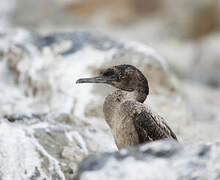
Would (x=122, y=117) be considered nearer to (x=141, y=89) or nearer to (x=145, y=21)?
(x=141, y=89)

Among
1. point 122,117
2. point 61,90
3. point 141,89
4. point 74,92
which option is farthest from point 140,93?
point 61,90

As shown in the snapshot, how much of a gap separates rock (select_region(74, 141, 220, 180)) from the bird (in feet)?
3.67

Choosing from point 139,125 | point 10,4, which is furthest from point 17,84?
point 10,4

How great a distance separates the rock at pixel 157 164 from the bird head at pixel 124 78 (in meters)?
1.70

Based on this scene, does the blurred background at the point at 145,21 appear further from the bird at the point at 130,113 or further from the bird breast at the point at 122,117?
the bird breast at the point at 122,117

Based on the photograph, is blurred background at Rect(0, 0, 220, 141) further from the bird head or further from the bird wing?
the bird wing

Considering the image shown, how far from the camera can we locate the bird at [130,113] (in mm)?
4738

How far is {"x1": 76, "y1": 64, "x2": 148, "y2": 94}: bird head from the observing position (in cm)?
526

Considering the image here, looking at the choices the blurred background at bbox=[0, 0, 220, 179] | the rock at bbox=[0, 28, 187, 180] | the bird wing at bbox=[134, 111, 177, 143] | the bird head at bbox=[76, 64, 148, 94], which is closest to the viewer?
the bird wing at bbox=[134, 111, 177, 143]

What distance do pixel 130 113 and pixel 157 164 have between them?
1.38 metres

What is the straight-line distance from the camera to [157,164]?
137 inches

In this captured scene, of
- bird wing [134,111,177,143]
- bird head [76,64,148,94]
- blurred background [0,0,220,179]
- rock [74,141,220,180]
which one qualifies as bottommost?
blurred background [0,0,220,179]

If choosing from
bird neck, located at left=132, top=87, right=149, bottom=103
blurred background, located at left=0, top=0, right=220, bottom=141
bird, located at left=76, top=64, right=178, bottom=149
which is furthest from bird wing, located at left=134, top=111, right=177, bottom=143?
blurred background, located at left=0, top=0, right=220, bottom=141

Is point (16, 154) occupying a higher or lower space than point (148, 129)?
lower
